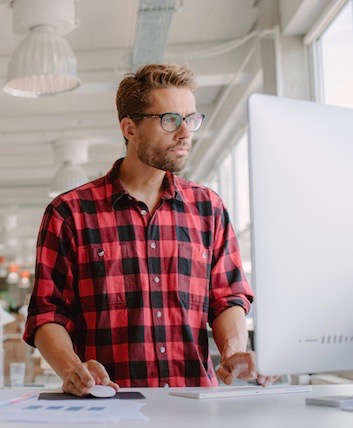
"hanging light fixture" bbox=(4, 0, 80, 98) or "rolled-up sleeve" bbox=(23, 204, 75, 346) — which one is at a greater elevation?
"hanging light fixture" bbox=(4, 0, 80, 98)

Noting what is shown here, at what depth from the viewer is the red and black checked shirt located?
1.83m

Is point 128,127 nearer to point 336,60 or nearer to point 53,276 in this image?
point 53,276

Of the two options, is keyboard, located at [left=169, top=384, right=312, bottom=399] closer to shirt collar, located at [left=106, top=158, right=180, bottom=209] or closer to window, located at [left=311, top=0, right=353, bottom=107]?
shirt collar, located at [left=106, top=158, right=180, bottom=209]

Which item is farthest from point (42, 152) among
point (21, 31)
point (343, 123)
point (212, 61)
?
point (343, 123)

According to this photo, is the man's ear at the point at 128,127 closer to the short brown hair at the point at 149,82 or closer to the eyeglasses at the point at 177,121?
the short brown hair at the point at 149,82

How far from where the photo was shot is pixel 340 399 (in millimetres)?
1223

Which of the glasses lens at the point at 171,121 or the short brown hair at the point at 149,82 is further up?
the short brown hair at the point at 149,82

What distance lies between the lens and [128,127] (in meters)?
2.10

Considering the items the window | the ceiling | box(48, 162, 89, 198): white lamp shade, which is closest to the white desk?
the window

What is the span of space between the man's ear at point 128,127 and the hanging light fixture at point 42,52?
82.7 inches

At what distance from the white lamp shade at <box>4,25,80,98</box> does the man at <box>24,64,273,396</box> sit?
219 centimetres

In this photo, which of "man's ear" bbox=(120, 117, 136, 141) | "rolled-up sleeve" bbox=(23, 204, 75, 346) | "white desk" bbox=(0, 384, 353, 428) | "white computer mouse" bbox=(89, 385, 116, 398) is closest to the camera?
"white desk" bbox=(0, 384, 353, 428)

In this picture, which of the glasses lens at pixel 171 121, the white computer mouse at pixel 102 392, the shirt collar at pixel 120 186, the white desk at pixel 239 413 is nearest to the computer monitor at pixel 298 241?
the white desk at pixel 239 413

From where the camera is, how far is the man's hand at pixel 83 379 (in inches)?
54.1
